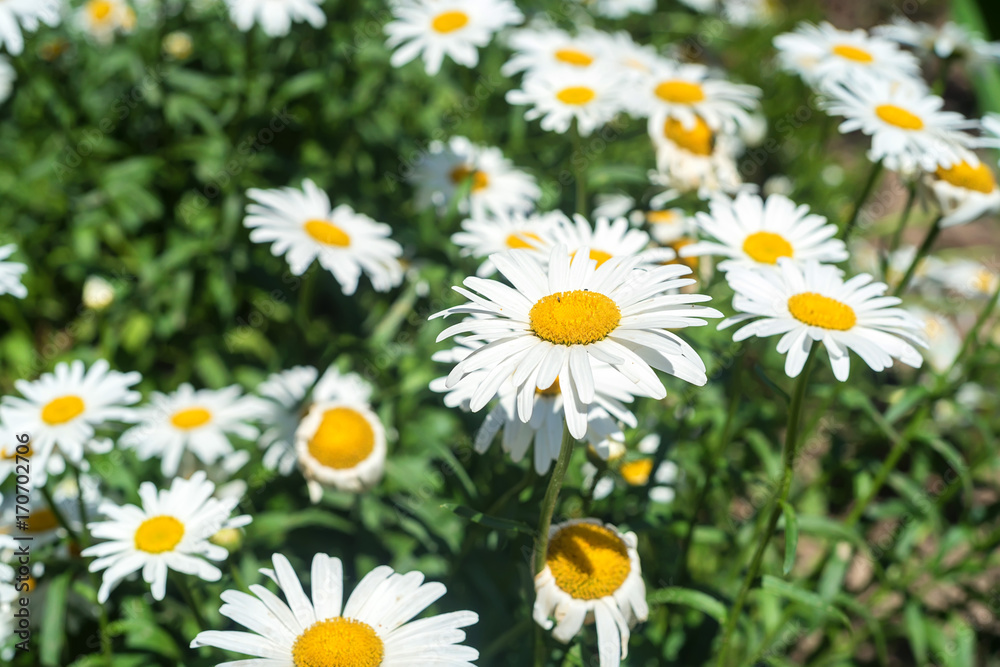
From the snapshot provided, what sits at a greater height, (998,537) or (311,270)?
(311,270)

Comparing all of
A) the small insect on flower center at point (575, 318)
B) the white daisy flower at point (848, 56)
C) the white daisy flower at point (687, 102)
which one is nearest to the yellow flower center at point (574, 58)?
the white daisy flower at point (687, 102)

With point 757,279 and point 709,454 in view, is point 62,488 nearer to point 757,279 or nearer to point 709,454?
point 709,454

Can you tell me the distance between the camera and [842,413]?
12.5 feet

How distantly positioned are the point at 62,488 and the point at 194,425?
0.57 meters

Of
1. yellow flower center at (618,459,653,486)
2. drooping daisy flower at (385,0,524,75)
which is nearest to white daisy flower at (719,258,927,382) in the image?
yellow flower center at (618,459,653,486)

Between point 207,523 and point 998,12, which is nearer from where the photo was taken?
point 207,523

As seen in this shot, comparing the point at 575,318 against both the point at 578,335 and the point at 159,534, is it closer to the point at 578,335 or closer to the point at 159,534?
the point at 578,335

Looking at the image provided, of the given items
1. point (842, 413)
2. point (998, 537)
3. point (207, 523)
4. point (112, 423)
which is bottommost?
point (842, 413)

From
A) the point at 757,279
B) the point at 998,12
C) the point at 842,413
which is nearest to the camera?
the point at 757,279

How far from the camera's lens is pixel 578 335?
1585 mm

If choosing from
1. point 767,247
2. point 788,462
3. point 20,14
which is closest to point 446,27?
point 20,14

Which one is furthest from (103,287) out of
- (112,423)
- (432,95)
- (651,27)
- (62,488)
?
(651,27)

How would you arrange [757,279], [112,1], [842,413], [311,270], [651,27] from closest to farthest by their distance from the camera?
[757,279] < [311,270] < [842,413] < [112,1] < [651,27]

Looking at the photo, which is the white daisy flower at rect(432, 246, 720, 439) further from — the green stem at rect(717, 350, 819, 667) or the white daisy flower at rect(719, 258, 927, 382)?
the green stem at rect(717, 350, 819, 667)
